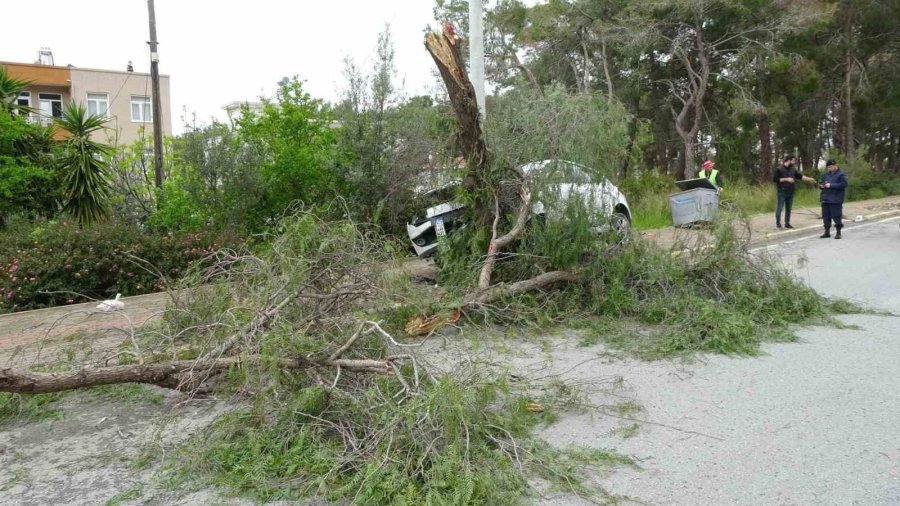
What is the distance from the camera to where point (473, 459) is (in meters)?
3.74

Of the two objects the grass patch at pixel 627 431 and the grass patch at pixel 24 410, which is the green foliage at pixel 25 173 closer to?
the grass patch at pixel 24 410

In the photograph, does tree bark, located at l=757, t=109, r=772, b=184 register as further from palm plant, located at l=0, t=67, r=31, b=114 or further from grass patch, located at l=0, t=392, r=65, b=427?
grass patch, located at l=0, t=392, r=65, b=427

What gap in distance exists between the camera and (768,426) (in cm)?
442

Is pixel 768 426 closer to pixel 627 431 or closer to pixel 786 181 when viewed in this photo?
pixel 627 431

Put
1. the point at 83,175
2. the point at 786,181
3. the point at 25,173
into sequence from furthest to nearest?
the point at 786,181
the point at 83,175
the point at 25,173

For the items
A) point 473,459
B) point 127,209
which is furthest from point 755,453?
point 127,209

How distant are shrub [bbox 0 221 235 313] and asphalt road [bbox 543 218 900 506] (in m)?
6.23

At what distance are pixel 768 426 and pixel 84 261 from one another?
28.4ft

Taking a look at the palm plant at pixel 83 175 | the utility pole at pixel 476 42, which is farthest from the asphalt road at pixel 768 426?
the palm plant at pixel 83 175

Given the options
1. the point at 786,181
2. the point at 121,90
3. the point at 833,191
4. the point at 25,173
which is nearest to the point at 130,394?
A: the point at 25,173

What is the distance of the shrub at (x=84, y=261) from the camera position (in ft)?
29.3

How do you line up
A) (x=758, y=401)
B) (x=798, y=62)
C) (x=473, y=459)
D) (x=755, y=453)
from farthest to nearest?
(x=798, y=62) < (x=758, y=401) < (x=755, y=453) < (x=473, y=459)

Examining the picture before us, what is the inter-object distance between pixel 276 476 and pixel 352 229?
263 centimetres

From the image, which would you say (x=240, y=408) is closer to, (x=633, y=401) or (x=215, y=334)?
(x=215, y=334)
